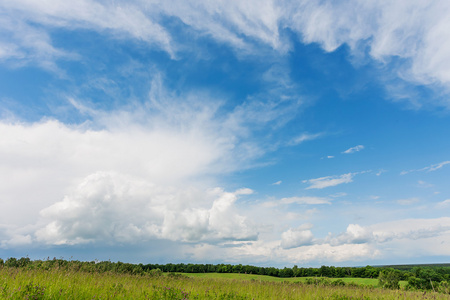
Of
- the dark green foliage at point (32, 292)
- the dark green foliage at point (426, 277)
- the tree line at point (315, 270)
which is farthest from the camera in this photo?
the dark green foliage at point (426, 277)

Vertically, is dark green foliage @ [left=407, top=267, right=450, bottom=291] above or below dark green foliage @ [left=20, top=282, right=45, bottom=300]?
below

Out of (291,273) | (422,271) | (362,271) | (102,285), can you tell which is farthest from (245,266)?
(102,285)

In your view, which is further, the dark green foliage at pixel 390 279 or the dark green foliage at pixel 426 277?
the dark green foliage at pixel 426 277

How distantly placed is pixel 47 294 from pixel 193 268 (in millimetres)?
33781

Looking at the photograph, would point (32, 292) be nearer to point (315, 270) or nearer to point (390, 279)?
point (390, 279)

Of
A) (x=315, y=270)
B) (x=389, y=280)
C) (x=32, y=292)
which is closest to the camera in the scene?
(x=32, y=292)

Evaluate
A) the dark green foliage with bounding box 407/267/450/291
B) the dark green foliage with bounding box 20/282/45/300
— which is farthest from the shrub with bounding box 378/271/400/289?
the dark green foliage with bounding box 20/282/45/300

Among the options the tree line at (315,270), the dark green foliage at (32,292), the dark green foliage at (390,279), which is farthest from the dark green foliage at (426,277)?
the dark green foliage at (32,292)

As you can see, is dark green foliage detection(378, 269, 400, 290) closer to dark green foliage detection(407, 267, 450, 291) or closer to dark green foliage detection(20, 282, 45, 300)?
dark green foliage detection(407, 267, 450, 291)

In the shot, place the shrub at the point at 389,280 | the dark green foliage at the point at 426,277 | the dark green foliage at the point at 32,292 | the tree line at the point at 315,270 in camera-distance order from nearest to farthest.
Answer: the dark green foliage at the point at 32,292, the tree line at the point at 315,270, the shrub at the point at 389,280, the dark green foliage at the point at 426,277

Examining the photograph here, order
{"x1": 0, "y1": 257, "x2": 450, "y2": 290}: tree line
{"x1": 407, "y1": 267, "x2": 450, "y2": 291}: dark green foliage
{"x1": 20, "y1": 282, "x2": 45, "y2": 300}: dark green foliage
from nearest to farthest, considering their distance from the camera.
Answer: {"x1": 20, "y1": 282, "x2": 45, "y2": 300}: dark green foliage
{"x1": 0, "y1": 257, "x2": 450, "y2": 290}: tree line
{"x1": 407, "y1": 267, "x2": 450, "y2": 291}: dark green foliage

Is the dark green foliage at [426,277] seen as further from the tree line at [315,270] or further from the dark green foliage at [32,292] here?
the dark green foliage at [32,292]

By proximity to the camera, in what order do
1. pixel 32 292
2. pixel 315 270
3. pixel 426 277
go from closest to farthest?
pixel 32 292 → pixel 426 277 → pixel 315 270

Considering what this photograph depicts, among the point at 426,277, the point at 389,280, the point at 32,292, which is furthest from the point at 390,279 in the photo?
the point at 32,292
